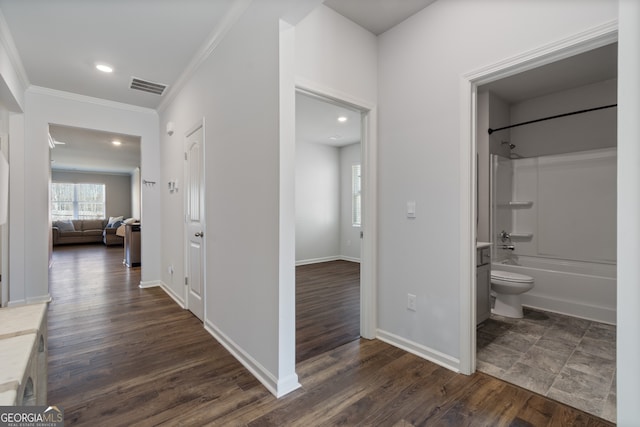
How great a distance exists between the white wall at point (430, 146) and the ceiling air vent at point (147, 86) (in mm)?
2697

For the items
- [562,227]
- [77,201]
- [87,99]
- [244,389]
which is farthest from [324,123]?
[77,201]

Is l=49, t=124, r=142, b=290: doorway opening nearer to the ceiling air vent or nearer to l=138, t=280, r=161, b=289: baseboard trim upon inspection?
l=138, t=280, r=161, b=289: baseboard trim

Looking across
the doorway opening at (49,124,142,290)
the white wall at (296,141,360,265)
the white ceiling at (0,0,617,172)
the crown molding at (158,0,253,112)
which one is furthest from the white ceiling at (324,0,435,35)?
the doorway opening at (49,124,142,290)

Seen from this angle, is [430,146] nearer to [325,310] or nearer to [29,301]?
[325,310]

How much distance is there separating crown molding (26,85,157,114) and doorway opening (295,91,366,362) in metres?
2.31

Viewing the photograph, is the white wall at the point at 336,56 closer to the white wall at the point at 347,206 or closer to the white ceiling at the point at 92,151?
the white ceiling at the point at 92,151

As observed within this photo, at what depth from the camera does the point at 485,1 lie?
6.36ft

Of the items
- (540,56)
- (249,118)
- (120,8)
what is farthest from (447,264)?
(120,8)

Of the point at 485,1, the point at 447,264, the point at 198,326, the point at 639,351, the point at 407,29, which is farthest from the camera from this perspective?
the point at 198,326

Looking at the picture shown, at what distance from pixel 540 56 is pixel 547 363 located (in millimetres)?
2107

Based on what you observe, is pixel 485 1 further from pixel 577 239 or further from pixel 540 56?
pixel 577 239

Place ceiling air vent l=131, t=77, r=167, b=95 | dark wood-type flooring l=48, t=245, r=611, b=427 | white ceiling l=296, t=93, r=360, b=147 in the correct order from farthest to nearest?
white ceiling l=296, t=93, r=360, b=147
ceiling air vent l=131, t=77, r=167, b=95
dark wood-type flooring l=48, t=245, r=611, b=427

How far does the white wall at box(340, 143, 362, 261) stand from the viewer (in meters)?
6.54

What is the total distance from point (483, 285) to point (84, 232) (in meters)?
11.5
